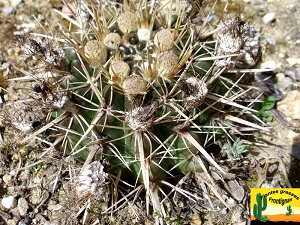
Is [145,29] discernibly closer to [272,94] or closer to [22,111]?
[22,111]

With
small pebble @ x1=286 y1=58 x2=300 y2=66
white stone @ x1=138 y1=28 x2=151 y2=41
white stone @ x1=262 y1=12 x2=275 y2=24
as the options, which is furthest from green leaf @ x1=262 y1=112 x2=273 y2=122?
white stone @ x1=138 y1=28 x2=151 y2=41

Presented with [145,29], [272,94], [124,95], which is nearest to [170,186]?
[124,95]

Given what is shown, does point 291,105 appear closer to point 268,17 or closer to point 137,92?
point 268,17

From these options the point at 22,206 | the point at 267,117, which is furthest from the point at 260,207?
the point at 22,206

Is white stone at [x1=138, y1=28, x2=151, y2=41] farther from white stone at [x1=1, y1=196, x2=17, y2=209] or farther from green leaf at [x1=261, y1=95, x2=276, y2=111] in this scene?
white stone at [x1=1, y1=196, x2=17, y2=209]

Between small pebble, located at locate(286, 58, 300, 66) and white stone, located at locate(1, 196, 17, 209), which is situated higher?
small pebble, located at locate(286, 58, 300, 66)

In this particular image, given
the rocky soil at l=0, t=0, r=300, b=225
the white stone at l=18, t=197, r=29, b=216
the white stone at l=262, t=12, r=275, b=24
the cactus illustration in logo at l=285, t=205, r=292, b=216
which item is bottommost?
the white stone at l=18, t=197, r=29, b=216

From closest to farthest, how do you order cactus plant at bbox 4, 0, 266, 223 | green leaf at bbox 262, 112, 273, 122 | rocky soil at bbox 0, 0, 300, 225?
cactus plant at bbox 4, 0, 266, 223 → rocky soil at bbox 0, 0, 300, 225 → green leaf at bbox 262, 112, 273, 122
